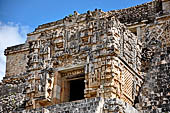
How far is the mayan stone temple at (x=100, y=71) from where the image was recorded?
12445 mm

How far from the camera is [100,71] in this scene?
42.9 feet

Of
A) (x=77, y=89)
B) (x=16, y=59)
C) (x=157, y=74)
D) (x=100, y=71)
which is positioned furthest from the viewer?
(x=16, y=59)

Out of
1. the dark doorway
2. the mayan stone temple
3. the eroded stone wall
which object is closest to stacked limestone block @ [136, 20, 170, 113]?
the mayan stone temple

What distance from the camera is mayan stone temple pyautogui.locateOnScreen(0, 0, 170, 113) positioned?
12.4 m

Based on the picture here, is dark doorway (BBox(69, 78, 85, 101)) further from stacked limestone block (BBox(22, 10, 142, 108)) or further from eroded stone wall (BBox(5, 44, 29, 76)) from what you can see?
eroded stone wall (BBox(5, 44, 29, 76))

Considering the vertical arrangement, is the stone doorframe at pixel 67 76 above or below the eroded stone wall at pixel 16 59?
below

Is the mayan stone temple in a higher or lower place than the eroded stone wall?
lower

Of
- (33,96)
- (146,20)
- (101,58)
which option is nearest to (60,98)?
(33,96)

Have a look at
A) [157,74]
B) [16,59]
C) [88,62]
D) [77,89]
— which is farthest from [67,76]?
[16,59]

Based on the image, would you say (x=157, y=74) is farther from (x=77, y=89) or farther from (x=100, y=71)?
(x=77, y=89)

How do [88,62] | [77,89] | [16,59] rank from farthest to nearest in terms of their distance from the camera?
1. [16,59]
2. [77,89]
3. [88,62]

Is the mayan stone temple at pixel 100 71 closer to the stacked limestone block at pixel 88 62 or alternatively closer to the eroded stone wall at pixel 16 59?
the stacked limestone block at pixel 88 62

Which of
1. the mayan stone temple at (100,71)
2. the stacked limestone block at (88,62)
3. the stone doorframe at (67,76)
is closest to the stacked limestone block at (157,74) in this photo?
the mayan stone temple at (100,71)

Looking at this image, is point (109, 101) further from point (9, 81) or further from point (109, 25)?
point (9, 81)
